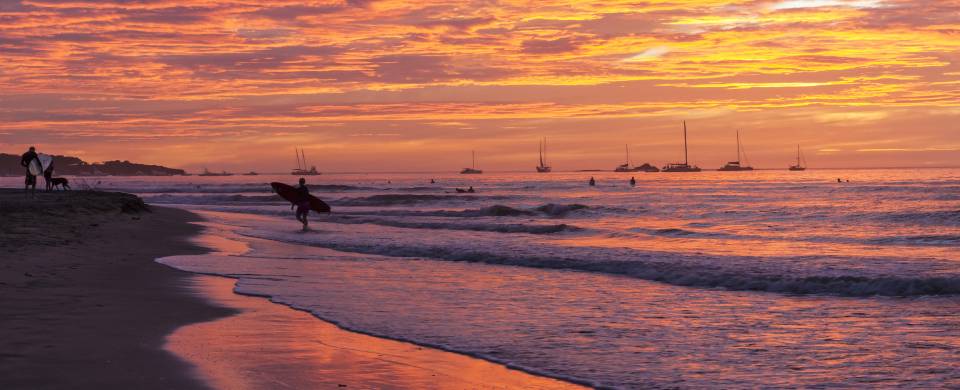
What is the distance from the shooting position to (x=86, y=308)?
1144 cm

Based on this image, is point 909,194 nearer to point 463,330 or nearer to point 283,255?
point 283,255

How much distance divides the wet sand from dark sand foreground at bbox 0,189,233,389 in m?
0.37

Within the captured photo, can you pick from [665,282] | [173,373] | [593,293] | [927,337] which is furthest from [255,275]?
[927,337]

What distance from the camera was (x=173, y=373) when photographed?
26.0 feet

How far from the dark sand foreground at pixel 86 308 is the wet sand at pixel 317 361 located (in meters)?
0.37

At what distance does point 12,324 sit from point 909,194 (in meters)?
67.8

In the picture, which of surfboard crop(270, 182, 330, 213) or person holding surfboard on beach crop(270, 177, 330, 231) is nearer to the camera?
person holding surfboard on beach crop(270, 177, 330, 231)

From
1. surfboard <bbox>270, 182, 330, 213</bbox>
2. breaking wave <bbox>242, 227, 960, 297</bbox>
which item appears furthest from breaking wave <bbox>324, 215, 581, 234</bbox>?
breaking wave <bbox>242, 227, 960, 297</bbox>

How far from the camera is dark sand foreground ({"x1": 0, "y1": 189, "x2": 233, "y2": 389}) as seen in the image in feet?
25.3

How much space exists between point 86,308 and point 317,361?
4.26m

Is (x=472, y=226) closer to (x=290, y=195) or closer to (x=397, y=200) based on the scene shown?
(x=290, y=195)

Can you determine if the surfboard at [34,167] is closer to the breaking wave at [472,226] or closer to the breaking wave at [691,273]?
the breaking wave at [472,226]

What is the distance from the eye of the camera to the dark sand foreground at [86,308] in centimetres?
770

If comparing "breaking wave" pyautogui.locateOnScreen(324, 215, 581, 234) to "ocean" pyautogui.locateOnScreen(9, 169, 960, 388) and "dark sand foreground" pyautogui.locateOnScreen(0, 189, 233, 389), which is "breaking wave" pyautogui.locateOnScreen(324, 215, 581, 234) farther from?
"dark sand foreground" pyautogui.locateOnScreen(0, 189, 233, 389)
